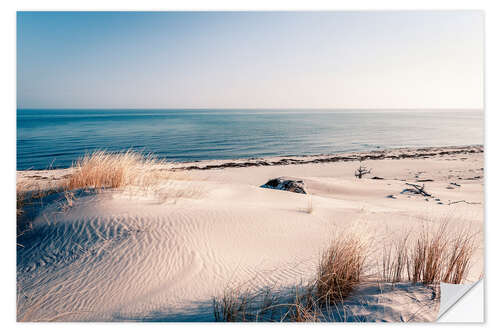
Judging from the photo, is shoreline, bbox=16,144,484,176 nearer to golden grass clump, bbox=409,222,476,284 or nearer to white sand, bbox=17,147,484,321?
white sand, bbox=17,147,484,321

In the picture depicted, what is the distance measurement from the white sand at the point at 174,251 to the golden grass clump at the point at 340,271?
0.13 metres

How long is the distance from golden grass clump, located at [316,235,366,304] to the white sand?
13 centimetres

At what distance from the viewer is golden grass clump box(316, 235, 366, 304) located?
223cm

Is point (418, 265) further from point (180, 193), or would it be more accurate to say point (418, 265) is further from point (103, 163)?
point (103, 163)

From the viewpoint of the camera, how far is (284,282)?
8.52 feet

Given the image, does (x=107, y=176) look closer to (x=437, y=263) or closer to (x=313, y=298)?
(x=313, y=298)

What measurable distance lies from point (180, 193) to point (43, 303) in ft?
7.05

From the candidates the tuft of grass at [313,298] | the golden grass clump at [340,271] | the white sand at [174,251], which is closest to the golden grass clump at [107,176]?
the white sand at [174,251]

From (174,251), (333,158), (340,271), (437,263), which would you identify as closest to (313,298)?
(340,271)

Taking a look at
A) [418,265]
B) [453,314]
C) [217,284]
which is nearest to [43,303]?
[217,284]

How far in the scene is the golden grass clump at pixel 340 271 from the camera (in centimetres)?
223

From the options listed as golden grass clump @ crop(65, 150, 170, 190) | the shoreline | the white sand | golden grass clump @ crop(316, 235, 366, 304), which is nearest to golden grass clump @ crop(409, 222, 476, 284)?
the white sand

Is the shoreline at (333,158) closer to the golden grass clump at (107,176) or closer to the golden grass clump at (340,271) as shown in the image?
the golden grass clump at (107,176)
